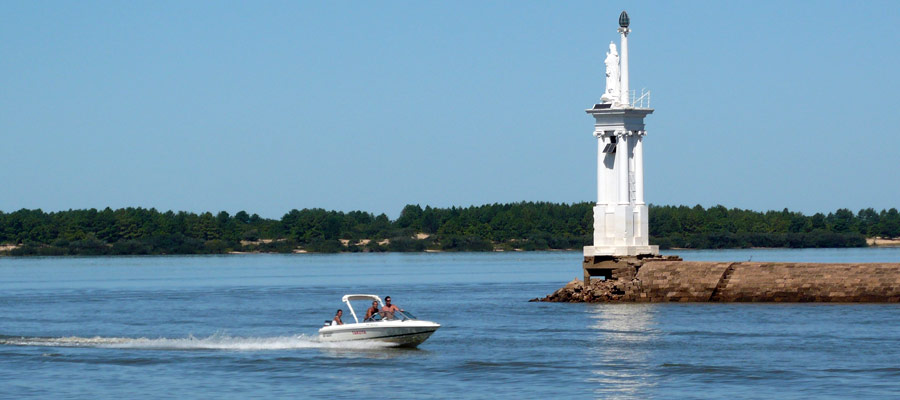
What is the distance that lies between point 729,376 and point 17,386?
18.1 m

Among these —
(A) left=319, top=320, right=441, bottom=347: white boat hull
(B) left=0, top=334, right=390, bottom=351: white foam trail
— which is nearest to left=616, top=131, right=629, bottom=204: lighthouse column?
(B) left=0, top=334, right=390, bottom=351: white foam trail

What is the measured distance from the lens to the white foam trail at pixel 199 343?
144 ft

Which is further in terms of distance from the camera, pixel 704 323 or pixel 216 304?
pixel 216 304

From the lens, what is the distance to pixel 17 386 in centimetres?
3584

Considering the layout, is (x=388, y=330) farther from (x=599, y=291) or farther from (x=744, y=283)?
(x=744, y=283)

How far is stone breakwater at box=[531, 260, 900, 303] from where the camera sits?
54.8 meters

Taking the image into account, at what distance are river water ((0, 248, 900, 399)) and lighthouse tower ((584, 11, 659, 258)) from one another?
333 cm

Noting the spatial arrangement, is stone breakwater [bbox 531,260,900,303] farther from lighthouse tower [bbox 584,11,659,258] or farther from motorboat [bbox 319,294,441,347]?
motorboat [bbox 319,294,441,347]

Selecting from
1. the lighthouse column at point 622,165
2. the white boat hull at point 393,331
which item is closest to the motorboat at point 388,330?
the white boat hull at point 393,331

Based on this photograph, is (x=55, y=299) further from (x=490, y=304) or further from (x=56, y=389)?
(x=56, y=389)

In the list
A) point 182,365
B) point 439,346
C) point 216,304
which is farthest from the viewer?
point 216,304

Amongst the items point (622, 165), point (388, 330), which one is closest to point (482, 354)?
point (388, 330)

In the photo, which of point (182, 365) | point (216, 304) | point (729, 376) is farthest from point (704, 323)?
point (216, 304)

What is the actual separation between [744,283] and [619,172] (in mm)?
7113
